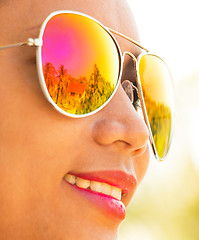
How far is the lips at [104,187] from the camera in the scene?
141 cm

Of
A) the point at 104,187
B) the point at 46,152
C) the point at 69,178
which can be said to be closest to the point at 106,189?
the point at 104,187

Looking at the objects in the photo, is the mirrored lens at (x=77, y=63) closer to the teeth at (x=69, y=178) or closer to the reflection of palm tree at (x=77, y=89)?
the reflection of palm tree at (x=77, y=89)

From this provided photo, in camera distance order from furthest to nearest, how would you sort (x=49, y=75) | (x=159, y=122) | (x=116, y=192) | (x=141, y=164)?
(x=159, y=122) < (x=141, y=164) < (x=116, y=192) < (x=49, y=75)

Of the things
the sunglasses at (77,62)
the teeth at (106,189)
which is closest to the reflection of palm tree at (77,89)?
the sunglasses at (77,62)

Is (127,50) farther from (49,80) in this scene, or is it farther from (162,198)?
(162,198)

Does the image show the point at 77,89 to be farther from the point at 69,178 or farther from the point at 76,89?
the point at 69,178

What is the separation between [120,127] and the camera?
142 centimetres

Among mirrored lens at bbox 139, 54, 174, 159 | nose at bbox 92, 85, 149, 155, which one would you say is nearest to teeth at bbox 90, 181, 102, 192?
nose at bbox 92, 85, 149, 155

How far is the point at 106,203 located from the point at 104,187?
59 millimetres

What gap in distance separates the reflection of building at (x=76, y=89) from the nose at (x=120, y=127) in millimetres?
98

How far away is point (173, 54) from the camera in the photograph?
21.2ft

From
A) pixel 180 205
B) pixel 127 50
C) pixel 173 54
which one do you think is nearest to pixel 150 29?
pixel 173 54

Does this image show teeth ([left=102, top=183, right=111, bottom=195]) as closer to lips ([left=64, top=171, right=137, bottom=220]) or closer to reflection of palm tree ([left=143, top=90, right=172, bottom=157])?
lips ([left=64, top=171, right=137, bottom=220])

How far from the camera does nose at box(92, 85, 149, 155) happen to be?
1396mm
